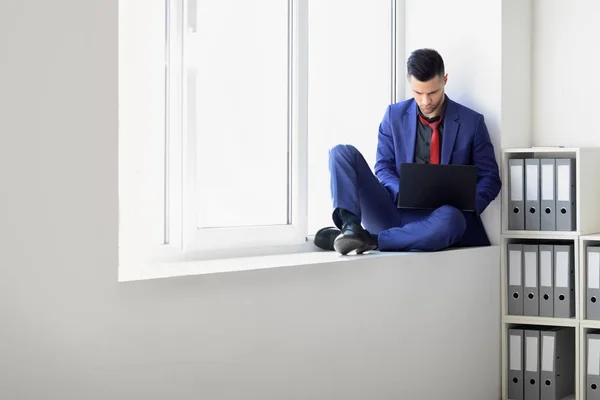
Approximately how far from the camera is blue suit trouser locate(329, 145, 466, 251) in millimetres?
3371

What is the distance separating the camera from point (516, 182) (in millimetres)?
3795

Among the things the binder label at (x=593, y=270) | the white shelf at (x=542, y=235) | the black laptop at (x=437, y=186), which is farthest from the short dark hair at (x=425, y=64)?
the binder label at (x=593, y=270)

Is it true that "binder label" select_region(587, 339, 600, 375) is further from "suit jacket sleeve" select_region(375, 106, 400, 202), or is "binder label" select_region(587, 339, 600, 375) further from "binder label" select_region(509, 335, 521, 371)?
"suit jacket sleeve" select_region(375, 106, 400, 202)

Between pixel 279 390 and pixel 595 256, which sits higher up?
pixel 595 256

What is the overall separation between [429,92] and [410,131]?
0.20 m

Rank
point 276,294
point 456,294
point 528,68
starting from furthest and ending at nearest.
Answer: point 528,68 → point 456,294 → point 276,294

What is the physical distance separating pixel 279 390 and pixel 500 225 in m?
1.61

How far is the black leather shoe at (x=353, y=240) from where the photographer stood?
317 cm

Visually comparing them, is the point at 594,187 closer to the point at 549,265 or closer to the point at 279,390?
the point at 549,265

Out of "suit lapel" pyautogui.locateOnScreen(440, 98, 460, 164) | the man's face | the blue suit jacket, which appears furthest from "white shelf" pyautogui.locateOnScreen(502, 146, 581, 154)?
the man's face

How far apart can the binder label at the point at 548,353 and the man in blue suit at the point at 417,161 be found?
1.56 ft

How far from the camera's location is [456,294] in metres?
3.55

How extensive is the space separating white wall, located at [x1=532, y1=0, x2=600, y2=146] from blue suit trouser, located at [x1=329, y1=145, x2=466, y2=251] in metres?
0.86

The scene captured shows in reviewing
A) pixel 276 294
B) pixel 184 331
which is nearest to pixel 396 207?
pixel 276 294
